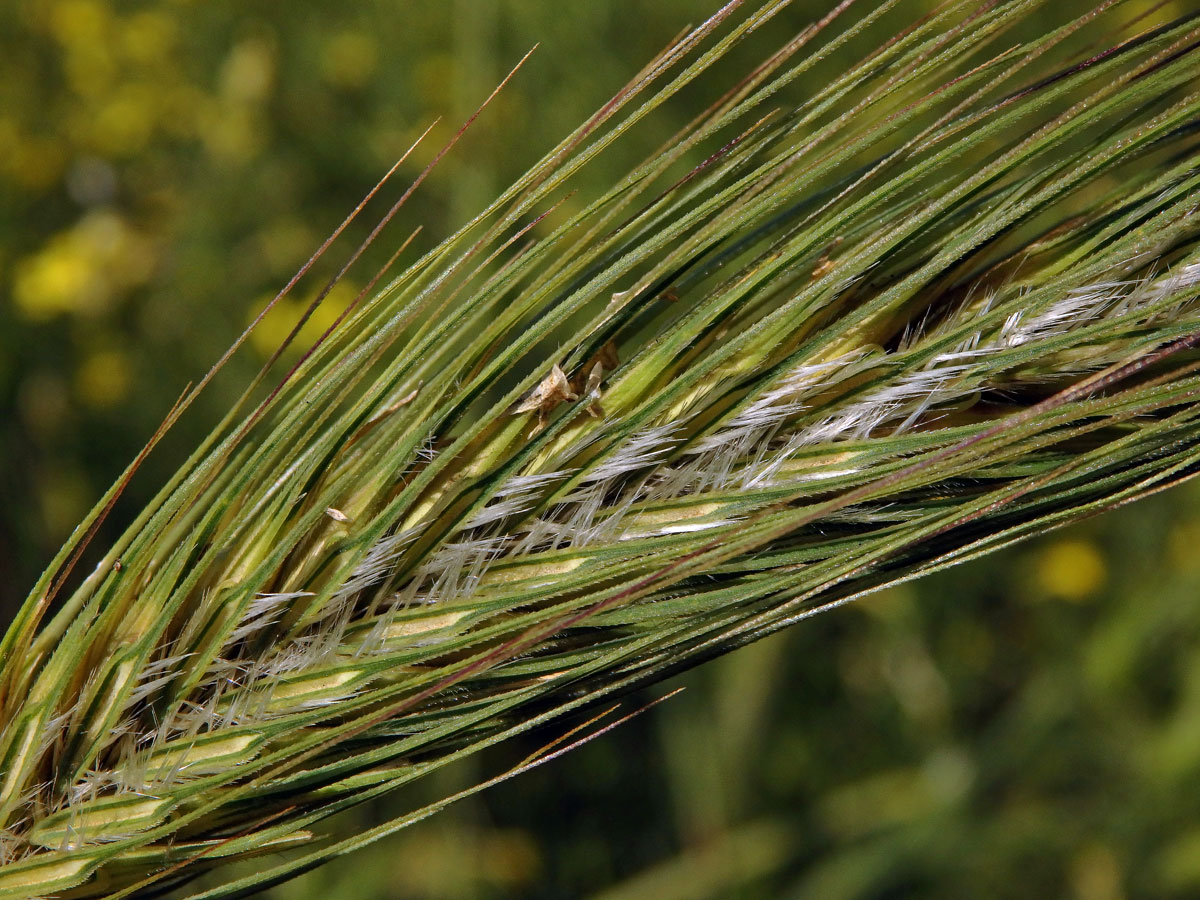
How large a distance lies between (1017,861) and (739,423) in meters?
1.85

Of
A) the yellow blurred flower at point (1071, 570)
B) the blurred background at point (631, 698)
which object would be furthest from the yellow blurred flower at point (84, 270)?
the yellow blurred flower at point (1071, 570)

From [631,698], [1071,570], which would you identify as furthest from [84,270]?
[1071,570]

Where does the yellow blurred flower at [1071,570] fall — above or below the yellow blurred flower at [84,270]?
below

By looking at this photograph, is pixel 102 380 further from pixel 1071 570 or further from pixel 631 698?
pixel 1071 570

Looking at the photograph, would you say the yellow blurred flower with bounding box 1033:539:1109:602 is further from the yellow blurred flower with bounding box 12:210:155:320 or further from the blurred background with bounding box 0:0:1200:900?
the yellow blurred flower with bounding box 12:210:155:320

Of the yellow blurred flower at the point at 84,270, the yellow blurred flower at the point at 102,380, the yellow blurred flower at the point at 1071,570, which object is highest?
the yellow blurred flower at the point at 84,270

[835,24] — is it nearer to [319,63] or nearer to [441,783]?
[319,63]

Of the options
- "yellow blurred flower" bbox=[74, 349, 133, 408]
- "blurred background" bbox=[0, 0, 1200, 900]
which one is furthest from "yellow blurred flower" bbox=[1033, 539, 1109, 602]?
"yellow blurred flower" bbox=[74, 349, 133, 408]

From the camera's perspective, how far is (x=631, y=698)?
213cm

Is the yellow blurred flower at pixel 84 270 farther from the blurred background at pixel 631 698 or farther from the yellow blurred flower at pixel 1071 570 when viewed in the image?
the yellow blurred flower at pixel 1071 570

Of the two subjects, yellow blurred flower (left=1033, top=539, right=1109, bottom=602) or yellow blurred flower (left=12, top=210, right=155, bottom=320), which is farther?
yellow blurred flower (left=1033, top=539, right=1109, bottom=602)

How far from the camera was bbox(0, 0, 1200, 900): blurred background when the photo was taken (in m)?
2.02

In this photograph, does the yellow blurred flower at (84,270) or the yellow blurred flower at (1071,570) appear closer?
the yellow blurred flower at (84,270)

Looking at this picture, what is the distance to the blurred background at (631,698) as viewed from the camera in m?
2.02
